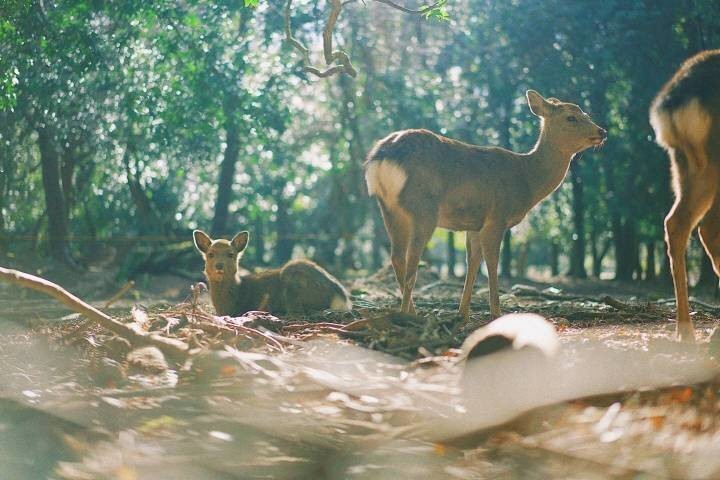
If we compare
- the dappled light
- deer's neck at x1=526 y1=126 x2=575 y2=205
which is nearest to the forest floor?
the dappled light

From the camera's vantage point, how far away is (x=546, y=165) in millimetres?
9922

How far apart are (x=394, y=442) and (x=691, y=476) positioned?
1413 millimetres

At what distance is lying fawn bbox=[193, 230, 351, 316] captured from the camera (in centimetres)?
923

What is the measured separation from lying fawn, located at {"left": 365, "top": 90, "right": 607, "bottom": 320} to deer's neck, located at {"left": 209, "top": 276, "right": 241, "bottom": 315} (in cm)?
189

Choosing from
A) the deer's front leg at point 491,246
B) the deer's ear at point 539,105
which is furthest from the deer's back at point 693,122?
the deer's ear at point 539,105

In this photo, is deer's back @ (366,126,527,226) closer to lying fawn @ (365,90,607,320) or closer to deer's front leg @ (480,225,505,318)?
lying fawn @ (365,90,607,320)

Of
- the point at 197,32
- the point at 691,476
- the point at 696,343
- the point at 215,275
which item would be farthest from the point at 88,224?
the point at 691,476

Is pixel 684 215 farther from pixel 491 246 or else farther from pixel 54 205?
pixel 54 205

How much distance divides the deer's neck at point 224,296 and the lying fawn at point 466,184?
1889mm

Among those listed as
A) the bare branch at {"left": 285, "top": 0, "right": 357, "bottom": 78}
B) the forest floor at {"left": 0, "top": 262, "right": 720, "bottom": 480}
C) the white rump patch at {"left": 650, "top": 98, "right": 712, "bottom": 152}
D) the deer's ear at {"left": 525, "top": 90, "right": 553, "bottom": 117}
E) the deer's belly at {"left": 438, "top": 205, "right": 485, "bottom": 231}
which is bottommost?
the forest floor at {"left": 0, "top": 262, "right": 720, "bottom": 480}

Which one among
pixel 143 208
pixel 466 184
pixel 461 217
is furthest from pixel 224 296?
pixel 143 208

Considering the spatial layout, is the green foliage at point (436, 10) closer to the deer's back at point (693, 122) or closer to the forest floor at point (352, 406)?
the deer's back at point (693, 122)

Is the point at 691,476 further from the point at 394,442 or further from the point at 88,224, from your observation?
the point at 88,224

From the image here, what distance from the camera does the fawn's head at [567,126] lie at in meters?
9.88
